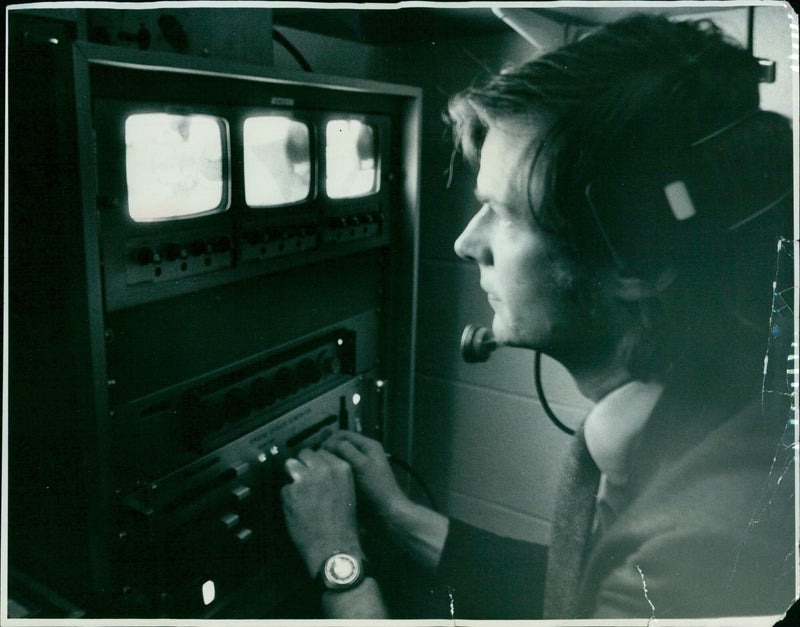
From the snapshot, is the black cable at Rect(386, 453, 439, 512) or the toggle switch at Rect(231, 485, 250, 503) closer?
the toggle switch at Rect(231, 485, 250, 503)

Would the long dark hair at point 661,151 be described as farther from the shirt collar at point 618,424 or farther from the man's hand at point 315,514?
the man's hand at point 315,514

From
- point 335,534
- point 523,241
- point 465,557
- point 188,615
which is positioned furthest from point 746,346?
point 188,615

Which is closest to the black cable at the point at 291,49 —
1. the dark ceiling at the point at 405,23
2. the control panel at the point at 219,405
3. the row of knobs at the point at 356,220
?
the dark ceiling at the point at 405,23

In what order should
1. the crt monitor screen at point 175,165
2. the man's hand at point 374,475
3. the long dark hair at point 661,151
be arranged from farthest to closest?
the man's hand at point 374,475
the long dark hair at point 661,151
the crt monitor screen at point 175,165

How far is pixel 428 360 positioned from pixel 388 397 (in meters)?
0.08

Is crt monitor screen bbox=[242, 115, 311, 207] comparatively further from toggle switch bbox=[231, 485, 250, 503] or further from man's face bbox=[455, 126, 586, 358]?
toggle switch bbox=[231, 485, 250, 503]

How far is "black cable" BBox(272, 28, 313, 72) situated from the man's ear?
1.50 ft

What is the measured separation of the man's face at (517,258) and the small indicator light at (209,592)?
0.45 m

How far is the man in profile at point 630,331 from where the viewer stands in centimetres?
77

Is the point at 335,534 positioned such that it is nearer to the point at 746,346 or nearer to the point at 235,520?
the point at 235,520

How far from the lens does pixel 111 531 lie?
0.68 m

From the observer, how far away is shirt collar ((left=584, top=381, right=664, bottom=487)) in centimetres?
82

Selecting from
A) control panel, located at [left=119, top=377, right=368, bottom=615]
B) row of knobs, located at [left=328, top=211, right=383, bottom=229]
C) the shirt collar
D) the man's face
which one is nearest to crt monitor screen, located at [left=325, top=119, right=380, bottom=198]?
row of knobs, located at [left=328, top=211, right=383, bottom=229]

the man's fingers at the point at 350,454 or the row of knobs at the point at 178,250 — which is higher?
the row of knobs at the point at 178,250
